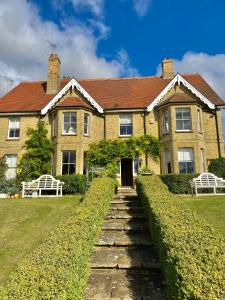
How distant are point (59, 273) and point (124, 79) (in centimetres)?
2733

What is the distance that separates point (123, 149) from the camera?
22828mm

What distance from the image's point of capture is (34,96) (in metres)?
27.0

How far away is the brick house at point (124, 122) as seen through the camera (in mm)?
22281

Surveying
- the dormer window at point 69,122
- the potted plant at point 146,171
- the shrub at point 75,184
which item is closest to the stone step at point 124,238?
the shrub at point 75,184

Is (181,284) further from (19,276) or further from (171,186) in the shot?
(171,186)

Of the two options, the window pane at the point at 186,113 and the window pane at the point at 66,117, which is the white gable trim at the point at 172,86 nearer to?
the window pane at the point at 186,113

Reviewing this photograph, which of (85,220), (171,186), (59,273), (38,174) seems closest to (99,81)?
(38,174)

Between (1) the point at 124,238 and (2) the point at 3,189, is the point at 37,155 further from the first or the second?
(1) the point at 124,238

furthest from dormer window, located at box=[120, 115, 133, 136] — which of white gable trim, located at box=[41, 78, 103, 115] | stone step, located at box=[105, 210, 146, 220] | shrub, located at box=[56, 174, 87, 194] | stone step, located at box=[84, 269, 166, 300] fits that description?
stone step, located at box=[84, 269, 166, 300]

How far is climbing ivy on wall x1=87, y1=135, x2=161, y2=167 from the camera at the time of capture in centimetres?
2245

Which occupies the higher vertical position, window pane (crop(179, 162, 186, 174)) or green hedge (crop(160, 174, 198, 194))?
window pane (crop(179, 162, 186, 174))

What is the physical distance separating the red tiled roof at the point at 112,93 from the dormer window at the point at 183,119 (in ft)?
10.5

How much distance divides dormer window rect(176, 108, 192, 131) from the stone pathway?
1306 cm

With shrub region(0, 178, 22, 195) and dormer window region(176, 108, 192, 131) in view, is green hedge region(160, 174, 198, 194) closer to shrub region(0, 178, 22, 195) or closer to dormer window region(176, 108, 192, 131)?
dormer window region(176, 108, 192, 131)
